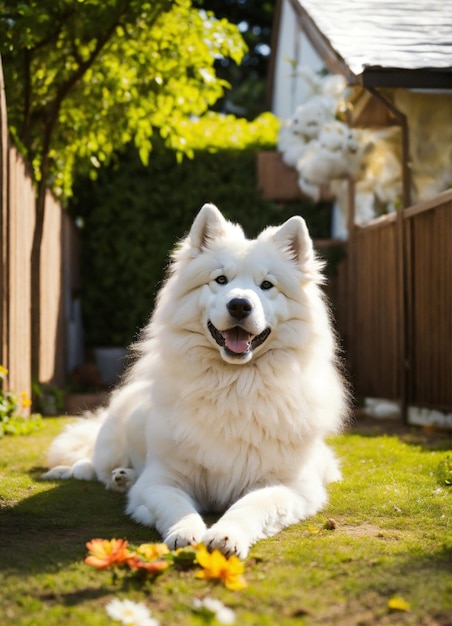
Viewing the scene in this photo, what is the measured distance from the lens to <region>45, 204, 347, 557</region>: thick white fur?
3.44 m

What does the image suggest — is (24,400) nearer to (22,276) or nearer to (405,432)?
(22,276)

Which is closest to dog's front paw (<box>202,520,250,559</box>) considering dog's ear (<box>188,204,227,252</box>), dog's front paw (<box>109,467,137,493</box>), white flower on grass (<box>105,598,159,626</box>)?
white flower on grass (<box>105,598,159,626</box>)

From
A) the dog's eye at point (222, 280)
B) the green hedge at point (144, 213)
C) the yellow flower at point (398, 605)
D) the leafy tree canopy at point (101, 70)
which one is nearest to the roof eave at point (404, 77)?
the leafy tree canopy at point (101, 70)

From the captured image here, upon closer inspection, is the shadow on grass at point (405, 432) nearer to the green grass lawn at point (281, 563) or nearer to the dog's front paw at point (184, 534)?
the green grass lawn at point (281, 563)

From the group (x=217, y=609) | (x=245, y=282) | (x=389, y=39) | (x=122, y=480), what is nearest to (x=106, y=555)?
(x=217, y=609)

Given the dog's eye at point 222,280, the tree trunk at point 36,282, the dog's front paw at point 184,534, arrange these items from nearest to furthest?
the dog's front paw at point 184,534
the dog's eye at point 222,280
the tree trunk at point 36,282

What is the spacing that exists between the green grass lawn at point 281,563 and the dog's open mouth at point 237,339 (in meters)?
0.82

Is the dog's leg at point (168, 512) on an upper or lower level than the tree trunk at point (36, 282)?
lower

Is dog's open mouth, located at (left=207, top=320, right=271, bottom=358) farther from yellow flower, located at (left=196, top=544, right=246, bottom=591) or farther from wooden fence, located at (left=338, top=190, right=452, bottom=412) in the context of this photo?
wooden fence, located at (left=338, top=190, right=452, bottom=412)

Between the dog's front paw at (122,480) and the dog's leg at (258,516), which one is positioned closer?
the dog's leg at (258,516)

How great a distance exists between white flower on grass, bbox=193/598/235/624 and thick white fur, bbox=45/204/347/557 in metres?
1.00

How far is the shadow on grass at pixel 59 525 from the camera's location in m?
2.68

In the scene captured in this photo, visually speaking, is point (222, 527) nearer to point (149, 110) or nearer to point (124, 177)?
point (149, 110)

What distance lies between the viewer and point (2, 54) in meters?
6.40
